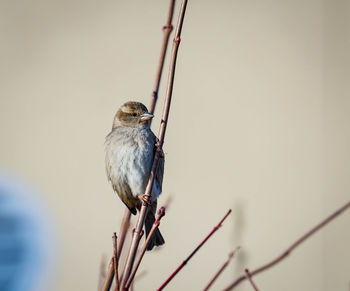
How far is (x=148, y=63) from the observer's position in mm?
4219

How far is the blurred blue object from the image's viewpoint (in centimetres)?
384

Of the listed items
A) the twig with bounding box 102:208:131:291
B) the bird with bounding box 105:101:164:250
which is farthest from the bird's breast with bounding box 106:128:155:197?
the twig with bounding box 102:208:131:291

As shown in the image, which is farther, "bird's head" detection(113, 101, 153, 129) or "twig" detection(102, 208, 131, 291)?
"bird's head" detection(113, 101, 153, 129)

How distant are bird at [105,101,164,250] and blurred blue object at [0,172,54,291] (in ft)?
6.36

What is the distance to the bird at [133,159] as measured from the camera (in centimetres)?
204

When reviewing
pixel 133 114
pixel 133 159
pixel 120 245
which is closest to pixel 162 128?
pixel 120 245

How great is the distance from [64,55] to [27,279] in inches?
68.2

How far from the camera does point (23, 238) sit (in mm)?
3957

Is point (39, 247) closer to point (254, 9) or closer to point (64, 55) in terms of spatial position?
point (64, 55)

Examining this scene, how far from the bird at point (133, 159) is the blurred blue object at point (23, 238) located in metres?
1.94

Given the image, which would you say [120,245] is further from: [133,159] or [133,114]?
[133,114]

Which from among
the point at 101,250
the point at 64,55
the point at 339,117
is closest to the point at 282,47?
the point at 339,117

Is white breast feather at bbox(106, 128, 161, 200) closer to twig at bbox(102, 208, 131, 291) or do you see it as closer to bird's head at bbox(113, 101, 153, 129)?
bird's head at bbox(113, 101, 153, 129)

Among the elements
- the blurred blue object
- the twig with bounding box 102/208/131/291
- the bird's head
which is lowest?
the twig with bounding box 102/208/131/291
